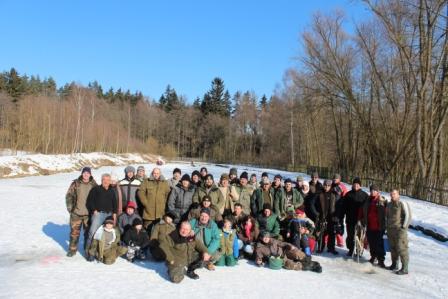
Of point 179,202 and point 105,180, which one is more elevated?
point 105,180

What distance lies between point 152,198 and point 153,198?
0.07 feet

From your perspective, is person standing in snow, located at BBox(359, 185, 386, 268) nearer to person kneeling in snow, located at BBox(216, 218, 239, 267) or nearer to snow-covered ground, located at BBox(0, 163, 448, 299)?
snow-covered ground, located at BBox(0, 163, 448, 299)

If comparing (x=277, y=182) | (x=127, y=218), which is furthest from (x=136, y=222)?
(x=277, y=182)

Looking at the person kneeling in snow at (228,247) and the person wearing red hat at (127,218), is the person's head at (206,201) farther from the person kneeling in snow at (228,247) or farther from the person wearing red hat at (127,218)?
the person wearing red hat at (127,218)

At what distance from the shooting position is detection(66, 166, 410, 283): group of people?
769cm

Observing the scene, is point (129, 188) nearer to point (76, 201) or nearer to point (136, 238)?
point (76, 201)

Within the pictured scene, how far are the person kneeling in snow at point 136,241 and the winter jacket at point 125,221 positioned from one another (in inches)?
7.3

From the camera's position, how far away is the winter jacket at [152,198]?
8.41 meters

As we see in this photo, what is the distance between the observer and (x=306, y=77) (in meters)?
28.7

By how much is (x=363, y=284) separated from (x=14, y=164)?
26020 millimetres

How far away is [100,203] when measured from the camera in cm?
797

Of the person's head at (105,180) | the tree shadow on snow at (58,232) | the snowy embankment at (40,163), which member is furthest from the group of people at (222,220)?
the snowy embankment at (40,163)

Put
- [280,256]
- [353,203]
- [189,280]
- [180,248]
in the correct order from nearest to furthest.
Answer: [189,280] < [180,248] < [280,256] < [353,203]

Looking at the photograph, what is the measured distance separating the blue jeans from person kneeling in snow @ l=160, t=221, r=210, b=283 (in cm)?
137
